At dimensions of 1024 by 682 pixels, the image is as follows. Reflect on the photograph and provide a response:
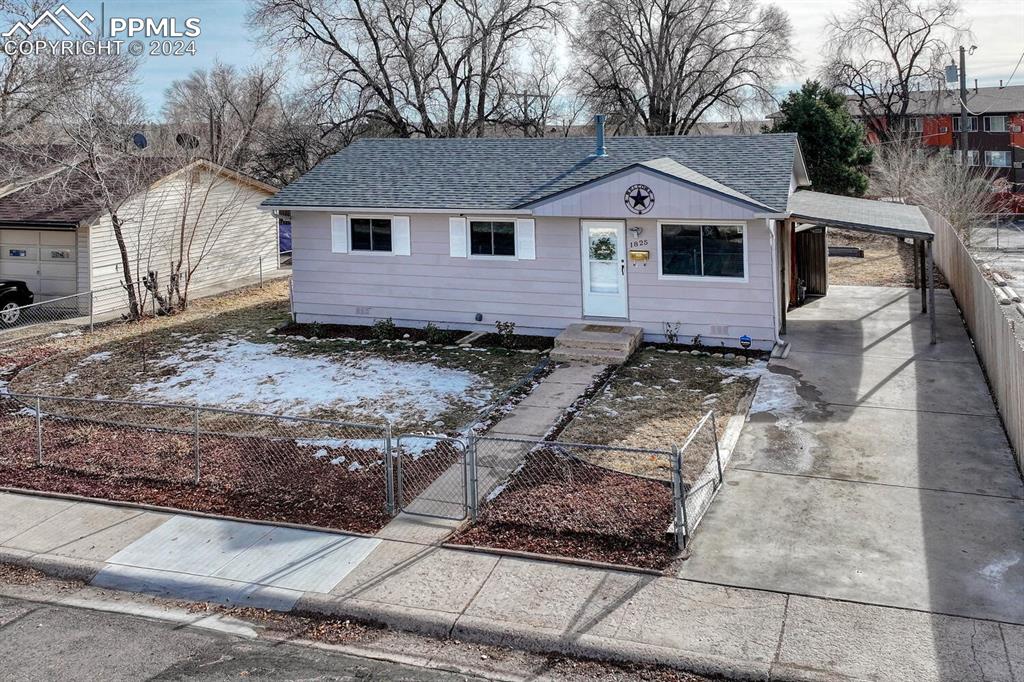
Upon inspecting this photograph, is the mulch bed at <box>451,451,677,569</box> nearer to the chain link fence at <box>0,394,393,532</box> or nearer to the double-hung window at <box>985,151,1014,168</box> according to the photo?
the chain link fence at <box>0,394,393,532</box>

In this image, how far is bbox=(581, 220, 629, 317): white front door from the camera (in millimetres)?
16531

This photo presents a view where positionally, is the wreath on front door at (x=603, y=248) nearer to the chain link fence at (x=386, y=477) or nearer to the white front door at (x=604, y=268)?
the white front door at (x=604, y=268)

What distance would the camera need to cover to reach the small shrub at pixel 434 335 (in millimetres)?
17047

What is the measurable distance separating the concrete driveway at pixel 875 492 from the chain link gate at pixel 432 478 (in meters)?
2.53

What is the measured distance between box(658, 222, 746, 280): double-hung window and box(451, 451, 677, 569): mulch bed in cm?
689

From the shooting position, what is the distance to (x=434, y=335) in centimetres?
1712

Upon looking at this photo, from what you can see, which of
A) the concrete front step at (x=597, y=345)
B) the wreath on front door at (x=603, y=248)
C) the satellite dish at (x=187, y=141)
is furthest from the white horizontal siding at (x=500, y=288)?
the satellite dish at (x=187, y=141)

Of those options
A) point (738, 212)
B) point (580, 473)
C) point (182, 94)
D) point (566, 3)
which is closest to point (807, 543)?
point (580, 473)

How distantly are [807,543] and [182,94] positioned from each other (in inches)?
2231

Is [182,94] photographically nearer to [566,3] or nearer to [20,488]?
[566,3]

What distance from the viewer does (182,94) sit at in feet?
186

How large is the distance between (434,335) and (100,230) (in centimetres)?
956

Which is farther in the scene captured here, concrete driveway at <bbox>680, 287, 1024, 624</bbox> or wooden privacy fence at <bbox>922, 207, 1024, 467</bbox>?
wooden privacy fence at <bbox>922, 207, 1024, 467</bbox>

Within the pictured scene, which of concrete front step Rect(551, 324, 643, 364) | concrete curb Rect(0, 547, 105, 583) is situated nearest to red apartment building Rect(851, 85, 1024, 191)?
concrete front step Rect(551, 324, 643, 364)
